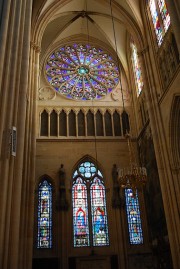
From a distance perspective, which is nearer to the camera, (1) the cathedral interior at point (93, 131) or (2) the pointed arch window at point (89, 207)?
(1) the cathedral interior at point (93, 131)

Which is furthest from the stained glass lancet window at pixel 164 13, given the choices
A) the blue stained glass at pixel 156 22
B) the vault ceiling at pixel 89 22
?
the vault ceiling at pixel 89 22

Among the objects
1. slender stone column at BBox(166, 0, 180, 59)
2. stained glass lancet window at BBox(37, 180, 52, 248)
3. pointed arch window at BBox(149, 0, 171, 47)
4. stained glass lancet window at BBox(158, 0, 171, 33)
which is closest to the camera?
slender stone column at BBox(166, 0, 180, 59)

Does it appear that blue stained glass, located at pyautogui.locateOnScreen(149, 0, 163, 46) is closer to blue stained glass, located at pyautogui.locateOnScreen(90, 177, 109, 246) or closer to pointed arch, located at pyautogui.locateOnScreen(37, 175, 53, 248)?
blue stained glass, located at pyautogui.locateOnScreen(90, 177, 109, 246)

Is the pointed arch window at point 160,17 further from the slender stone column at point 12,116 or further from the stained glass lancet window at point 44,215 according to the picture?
the stained glass lancet window at point 44,215

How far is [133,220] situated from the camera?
15.7m

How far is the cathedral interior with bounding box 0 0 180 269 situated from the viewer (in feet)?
33.0

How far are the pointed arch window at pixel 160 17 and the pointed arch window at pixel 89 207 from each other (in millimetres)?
7830

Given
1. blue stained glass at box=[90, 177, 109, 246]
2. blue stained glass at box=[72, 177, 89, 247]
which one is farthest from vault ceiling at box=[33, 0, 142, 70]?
blue stained glass at box=[72, 177, 89, 247]

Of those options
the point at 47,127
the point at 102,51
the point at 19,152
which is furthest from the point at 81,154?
the point at 19,152

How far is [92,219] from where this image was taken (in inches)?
618

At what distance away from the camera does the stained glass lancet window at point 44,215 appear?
48.7 ft

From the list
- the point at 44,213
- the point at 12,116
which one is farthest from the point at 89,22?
the point at 12,116

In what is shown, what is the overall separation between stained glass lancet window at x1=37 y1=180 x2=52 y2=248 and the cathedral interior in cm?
5

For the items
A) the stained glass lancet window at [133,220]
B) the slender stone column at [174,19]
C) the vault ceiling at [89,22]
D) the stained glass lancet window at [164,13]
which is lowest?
the stained glass lancet window at [133,220]
